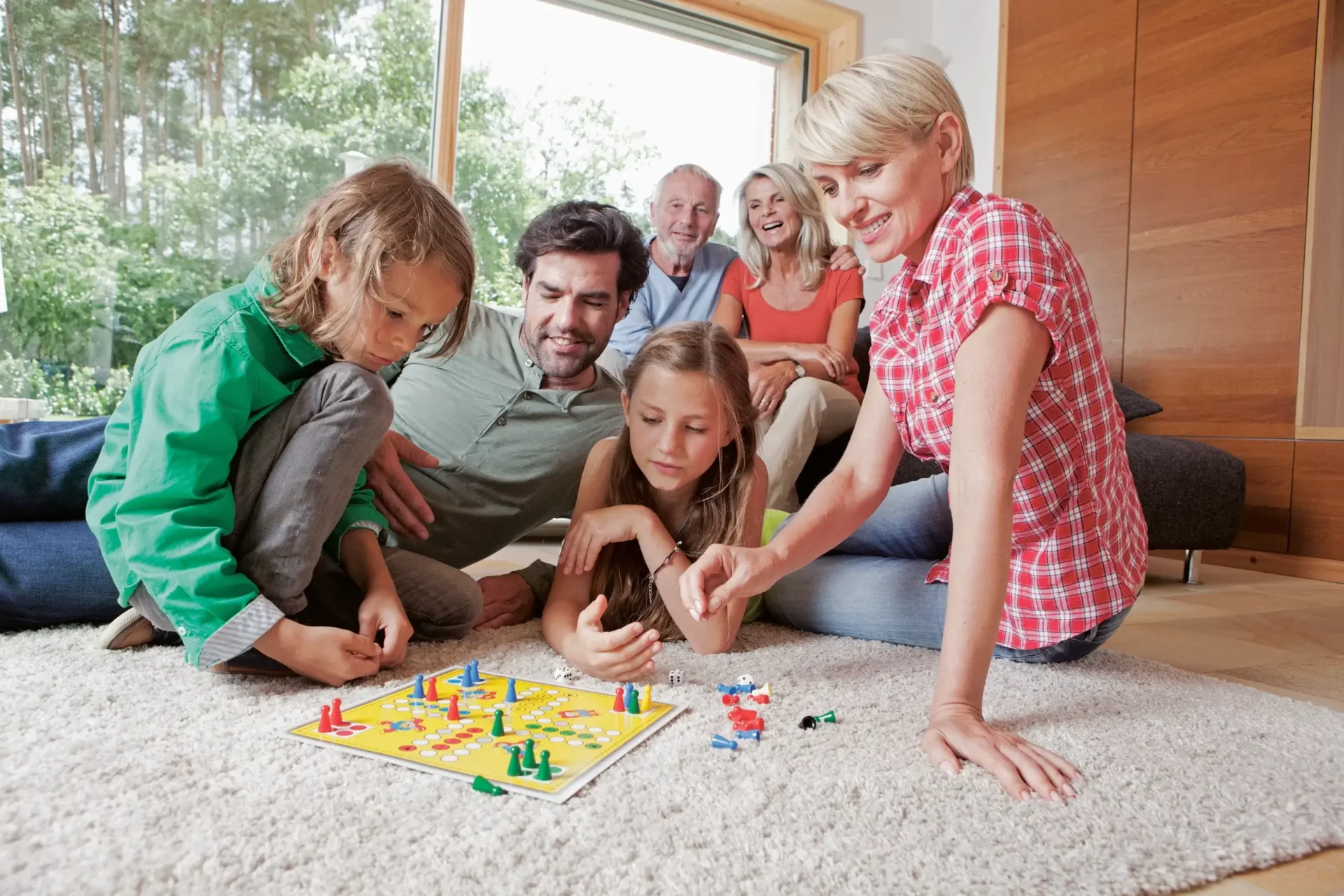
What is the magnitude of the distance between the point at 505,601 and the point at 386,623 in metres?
0.39

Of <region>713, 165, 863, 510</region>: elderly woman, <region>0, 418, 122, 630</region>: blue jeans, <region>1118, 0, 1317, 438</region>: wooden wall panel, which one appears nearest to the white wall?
<region>1118, 0, 1317, 438</region>: wooden wall panel

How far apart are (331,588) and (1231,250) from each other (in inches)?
A: 111

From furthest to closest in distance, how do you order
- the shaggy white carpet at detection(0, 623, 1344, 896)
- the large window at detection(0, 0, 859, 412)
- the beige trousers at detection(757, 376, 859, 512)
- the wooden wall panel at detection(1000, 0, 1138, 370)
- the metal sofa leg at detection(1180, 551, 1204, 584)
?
the wooden wall panel at detection(1000, 0, 1138, 370), the large window at detection(0, 0, 859, 412), the metal sofa leg at detection(1180, 551, 1204, 584), the beige trousers at detection(757, 376, 859, 512), the shaggy white carpet at detection(0, 623, 1344, 896)

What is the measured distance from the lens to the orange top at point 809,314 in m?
2.60

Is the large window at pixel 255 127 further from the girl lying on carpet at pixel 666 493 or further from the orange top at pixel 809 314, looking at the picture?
the girl lying on carpet at pixel 666 493

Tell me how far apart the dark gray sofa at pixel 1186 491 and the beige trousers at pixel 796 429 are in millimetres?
424

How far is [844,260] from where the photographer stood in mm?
2672

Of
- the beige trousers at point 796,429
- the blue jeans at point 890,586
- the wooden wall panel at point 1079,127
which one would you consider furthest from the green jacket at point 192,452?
the wooden wall panel at point 1079,127

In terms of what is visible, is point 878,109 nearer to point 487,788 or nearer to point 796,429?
point 487,788

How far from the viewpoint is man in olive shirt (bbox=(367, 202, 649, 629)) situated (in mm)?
1623

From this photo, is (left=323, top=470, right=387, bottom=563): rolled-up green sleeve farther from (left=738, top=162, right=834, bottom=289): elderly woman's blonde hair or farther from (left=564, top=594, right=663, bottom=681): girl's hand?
(left=738, top=162, right=834, bottom=289): elderly woman's blonde hair

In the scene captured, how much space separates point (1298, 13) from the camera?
2684 mm

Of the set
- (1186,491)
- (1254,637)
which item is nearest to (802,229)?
(1186,491)

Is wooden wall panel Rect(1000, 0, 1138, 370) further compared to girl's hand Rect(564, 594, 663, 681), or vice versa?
wooden wall panel Rect(1000, 0, 1138, 370)
